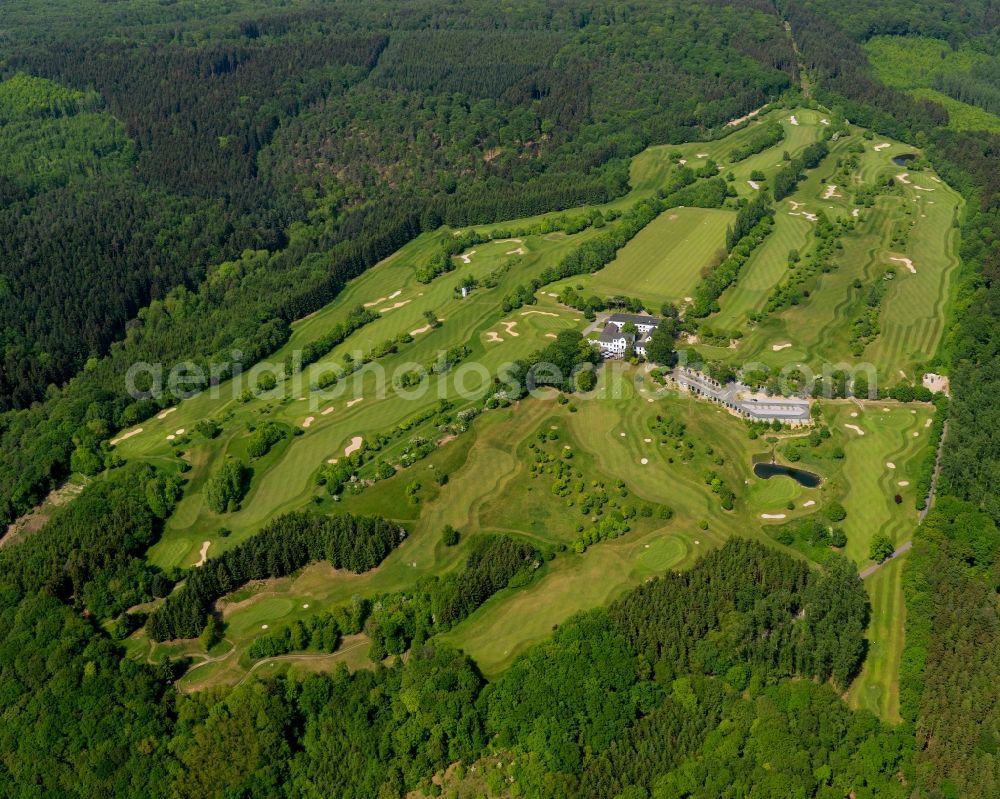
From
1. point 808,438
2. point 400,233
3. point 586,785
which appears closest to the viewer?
point 586,785

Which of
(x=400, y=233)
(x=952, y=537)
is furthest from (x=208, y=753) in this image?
(x=400, y=233)

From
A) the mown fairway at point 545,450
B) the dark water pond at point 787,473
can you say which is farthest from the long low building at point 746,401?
the dark water pond at point 787,473

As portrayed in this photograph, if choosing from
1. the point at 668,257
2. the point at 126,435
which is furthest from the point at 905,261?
the point at 126,435

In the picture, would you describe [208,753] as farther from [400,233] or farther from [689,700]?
[400,233]

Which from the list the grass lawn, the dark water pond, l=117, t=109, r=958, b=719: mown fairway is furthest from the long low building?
the grass lawn

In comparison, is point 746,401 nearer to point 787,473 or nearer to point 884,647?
Answer: point 787,473

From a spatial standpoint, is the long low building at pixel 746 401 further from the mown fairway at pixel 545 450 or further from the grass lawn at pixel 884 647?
the grass lawn at pixel 884 647
